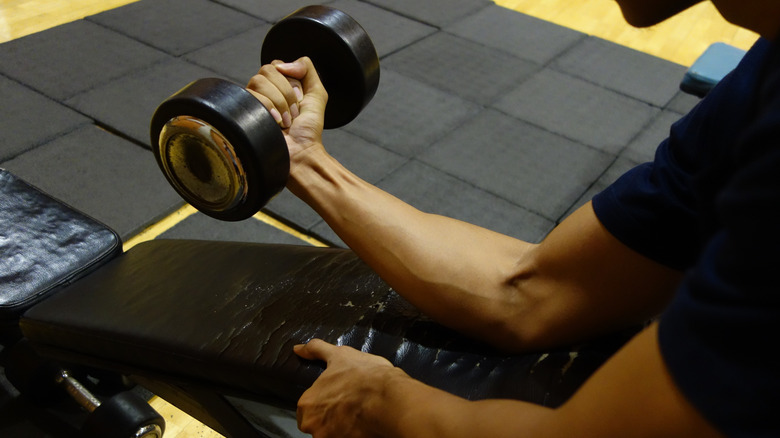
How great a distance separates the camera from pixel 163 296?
1.02m

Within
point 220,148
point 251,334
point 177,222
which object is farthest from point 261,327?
point 177,222

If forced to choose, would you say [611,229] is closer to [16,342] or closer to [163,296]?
[163,296]

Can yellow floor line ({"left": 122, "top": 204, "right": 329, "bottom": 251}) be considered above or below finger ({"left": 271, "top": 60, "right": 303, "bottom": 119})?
below

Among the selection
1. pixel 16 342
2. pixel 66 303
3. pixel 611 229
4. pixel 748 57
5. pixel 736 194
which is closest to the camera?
pixel 736 194

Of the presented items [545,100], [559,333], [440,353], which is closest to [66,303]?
[440,353]

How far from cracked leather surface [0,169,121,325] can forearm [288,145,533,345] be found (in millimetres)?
354

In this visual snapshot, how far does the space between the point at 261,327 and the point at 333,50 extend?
20.5 inches

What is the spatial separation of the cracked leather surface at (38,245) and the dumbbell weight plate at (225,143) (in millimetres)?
235

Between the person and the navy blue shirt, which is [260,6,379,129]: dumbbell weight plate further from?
the navy blue shirt

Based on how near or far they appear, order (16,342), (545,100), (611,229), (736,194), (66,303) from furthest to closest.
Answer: (545,100)
(16,342)
(66,303)
(611,229)
(736,194)

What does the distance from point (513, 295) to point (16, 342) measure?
Result: 33.6 inches

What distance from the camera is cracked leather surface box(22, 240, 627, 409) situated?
848 mm

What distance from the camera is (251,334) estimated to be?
93 centimetres

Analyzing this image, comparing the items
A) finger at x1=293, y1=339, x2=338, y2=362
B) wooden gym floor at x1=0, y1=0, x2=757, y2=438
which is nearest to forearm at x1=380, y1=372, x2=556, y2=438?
finger at x1=293, y1=339, x2=338, y2=362
